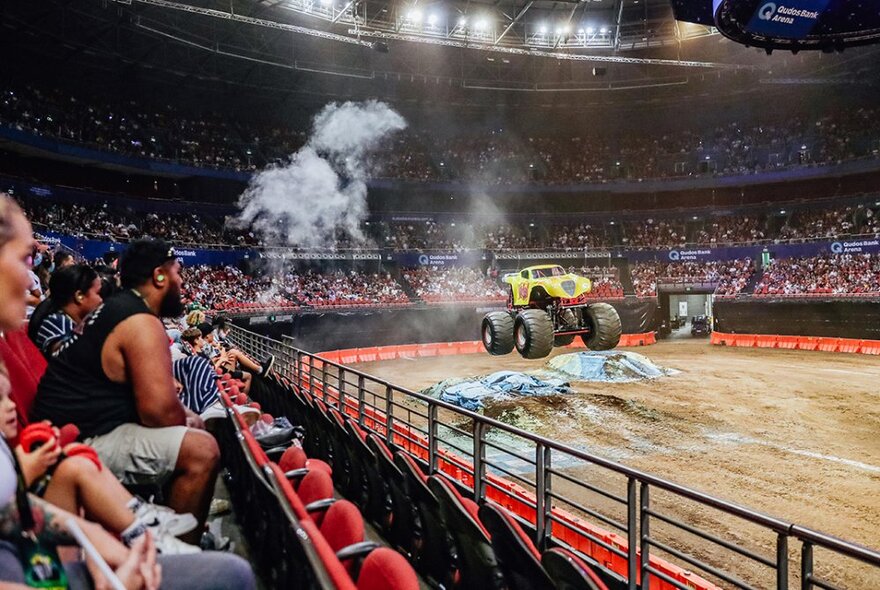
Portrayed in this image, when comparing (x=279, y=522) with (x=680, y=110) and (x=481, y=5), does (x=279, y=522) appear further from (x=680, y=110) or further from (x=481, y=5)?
(x=680, y=110)

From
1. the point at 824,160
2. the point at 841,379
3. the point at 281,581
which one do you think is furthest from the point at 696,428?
the point at 824,160

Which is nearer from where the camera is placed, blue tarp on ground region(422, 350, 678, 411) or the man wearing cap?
the man wearing cap

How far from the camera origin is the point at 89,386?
2.53 m

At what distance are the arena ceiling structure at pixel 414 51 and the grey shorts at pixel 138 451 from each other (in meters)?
18.3

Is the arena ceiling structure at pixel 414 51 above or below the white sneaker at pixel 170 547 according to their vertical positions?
above

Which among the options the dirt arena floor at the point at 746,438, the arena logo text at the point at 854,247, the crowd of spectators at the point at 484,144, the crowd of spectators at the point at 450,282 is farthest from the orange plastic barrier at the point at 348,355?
the arena logo text at the point at 854,247

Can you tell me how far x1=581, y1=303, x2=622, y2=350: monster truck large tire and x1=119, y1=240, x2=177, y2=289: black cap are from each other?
10167 mm

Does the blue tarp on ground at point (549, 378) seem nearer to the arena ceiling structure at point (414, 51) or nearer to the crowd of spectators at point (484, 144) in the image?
the arena ceiling structure at point (414, 51)

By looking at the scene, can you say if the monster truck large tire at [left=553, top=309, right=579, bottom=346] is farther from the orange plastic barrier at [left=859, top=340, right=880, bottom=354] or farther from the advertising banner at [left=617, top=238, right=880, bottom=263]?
the advertising banner at [left=617, top=238, right=880, bottom=263]

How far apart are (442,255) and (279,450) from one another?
28600mm

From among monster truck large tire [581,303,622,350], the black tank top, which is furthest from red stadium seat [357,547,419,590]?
monster truck large tire [581,303,622,350]

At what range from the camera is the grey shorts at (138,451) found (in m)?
2.50

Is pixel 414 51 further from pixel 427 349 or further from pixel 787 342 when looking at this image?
pixel 787 342

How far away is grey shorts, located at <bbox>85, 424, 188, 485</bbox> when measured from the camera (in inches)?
98.6
